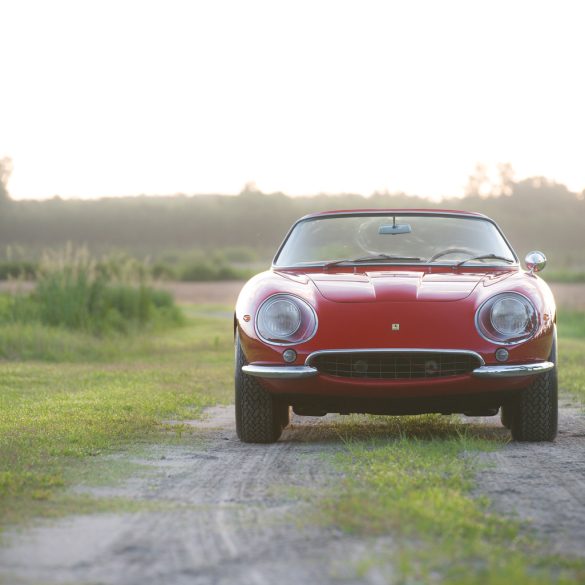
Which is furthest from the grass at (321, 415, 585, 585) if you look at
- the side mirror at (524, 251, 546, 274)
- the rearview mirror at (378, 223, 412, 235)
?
the rearview mirror at (378, 223, 412, 235)

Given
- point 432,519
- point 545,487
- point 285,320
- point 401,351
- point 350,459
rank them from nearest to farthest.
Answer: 1. point 432,519
2. point 545,487
3. point 350,459
4. point 401,351
5. point 285,320

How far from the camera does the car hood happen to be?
615 centimetres

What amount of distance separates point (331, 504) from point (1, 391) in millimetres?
6650

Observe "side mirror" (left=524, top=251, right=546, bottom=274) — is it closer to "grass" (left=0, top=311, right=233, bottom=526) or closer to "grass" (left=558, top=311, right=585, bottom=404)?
"grass" (left=558, top=311, right=585, bottom=404)

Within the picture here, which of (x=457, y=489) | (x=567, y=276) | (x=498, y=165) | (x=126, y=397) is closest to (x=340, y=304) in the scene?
(x=457, y=489)

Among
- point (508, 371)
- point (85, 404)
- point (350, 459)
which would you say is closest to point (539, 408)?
point (508, 371)

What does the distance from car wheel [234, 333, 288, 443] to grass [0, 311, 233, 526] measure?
648 mm

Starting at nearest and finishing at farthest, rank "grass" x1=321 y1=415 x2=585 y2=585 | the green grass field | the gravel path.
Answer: "grass" x1=321 y1=415 x2=585 y2=585 → the green grass field → the gravel path

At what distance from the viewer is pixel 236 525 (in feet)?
13.1

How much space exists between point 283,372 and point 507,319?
133 centimetres

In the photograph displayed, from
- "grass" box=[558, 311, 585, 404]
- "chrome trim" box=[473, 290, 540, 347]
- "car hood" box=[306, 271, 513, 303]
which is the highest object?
"car hood" box=[306, 271, 513, 303]

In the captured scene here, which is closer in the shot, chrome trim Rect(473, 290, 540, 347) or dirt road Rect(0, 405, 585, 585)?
dirt road Rect(0, 405, 585, 585)

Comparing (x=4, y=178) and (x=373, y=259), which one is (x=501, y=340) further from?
(x=4, y=178)

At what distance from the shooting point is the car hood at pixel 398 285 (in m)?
6.15
